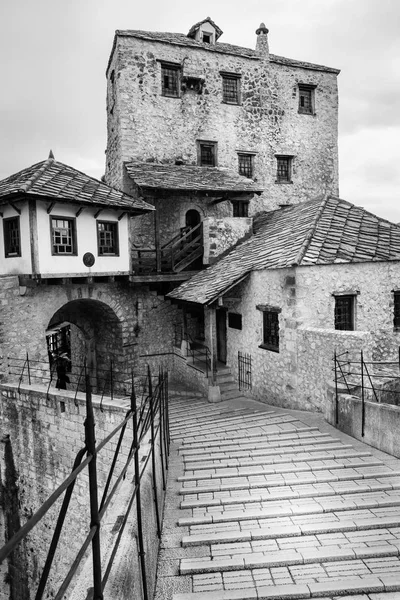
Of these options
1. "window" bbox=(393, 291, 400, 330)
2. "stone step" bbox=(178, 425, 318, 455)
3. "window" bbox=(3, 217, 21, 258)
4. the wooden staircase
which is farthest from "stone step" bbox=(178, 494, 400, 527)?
the wooden staircase

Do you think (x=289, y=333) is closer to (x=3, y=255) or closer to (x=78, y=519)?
(x=78, y=519)

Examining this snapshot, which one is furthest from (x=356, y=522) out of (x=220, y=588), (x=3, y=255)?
(x=3, y=255)

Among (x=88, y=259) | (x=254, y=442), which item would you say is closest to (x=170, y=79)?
(x=88, y=259)

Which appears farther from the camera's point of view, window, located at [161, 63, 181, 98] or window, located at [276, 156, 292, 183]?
window, located at [276, 156, 292, 183]

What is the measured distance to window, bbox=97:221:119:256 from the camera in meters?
15.6

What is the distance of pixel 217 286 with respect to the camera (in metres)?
14.0

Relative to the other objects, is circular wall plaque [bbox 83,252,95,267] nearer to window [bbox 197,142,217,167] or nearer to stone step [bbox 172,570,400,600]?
window [bbox 197,142,217,167]

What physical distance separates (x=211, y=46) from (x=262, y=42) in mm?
3049

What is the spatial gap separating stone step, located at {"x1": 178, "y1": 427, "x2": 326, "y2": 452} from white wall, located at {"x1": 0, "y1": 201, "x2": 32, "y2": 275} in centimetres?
819

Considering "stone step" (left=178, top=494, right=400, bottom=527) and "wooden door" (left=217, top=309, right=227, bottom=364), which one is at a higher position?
"wooden door" (left=217, top=309, right=227, bottom=364)

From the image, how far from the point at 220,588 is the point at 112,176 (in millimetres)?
20047

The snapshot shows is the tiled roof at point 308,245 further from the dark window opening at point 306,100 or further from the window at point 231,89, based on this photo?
the dark window opening at point 306,100

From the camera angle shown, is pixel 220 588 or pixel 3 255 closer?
pixel 220 588

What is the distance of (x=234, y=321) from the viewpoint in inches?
615
